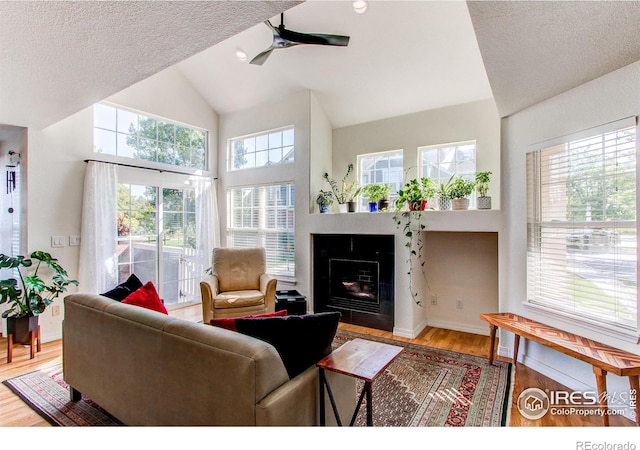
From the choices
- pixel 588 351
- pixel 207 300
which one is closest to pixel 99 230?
pixel 207 300

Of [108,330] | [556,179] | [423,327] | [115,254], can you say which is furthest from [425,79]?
[115,254]

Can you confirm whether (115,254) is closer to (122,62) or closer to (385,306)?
(122,62)

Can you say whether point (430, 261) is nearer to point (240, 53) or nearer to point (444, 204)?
point (444, 204)

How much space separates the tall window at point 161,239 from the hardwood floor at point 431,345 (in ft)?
1.61

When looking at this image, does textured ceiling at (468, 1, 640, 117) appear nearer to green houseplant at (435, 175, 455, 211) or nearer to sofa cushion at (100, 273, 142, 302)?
green houseplant at (435, 175, 455, 211)

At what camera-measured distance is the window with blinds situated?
2.10 meters

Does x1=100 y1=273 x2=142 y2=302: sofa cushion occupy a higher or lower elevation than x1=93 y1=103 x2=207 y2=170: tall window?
lower

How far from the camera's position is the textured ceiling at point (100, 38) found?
1.48m

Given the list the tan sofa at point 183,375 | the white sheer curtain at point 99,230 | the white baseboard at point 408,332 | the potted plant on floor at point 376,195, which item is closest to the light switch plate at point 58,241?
the white sheer curtain at point 99,230

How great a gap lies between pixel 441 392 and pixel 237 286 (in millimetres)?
2725

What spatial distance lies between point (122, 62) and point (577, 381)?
4.05 m
